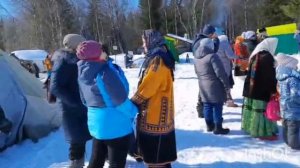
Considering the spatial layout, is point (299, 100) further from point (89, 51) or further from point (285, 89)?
point (89, 51)

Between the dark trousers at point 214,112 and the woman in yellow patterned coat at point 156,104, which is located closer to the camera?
the woman in yellow patterned coat at point 156,104

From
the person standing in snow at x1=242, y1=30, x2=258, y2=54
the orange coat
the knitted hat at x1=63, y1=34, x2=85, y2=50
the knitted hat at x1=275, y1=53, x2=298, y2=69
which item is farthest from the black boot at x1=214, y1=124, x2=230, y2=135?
the person standing in snow at x1=242, y1=30, x2=258, y2=54

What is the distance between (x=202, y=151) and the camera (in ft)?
18.7

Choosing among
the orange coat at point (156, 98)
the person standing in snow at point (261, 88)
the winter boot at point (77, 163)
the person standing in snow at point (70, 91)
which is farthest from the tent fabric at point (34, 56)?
the orange coat at point (156, 98)

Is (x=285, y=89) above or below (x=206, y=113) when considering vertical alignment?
above

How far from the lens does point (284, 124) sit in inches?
220

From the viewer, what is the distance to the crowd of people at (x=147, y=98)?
13.0 feet

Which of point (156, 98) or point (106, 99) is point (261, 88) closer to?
point (156, 98)

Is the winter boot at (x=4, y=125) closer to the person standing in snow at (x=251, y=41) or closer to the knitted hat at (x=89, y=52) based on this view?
the knitted hat at (x=89, y=52)

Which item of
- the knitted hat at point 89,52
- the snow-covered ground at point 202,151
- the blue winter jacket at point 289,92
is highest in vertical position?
the knitted hat at point 89,52

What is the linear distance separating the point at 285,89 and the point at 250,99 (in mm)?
689

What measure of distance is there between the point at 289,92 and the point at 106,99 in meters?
2.71

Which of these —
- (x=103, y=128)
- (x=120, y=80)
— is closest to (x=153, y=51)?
(x=120, y=80)

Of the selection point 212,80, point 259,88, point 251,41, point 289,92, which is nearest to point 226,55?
point 251,41
